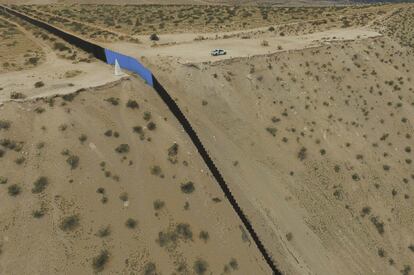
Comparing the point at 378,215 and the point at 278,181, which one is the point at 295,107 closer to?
the point at 278,181

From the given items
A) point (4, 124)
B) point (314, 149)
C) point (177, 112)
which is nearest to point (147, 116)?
point (177, 112)

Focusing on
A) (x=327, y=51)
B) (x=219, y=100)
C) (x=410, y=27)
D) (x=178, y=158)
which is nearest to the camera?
(x=178, y=158)

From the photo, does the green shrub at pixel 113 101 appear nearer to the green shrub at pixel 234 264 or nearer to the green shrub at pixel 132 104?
the green shrub at pixel 132 104

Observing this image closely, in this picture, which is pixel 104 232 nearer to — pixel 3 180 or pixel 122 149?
pixel 122 149

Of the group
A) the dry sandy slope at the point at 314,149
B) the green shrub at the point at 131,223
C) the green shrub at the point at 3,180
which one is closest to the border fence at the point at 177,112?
the dry sandy slope at the point at 314,149

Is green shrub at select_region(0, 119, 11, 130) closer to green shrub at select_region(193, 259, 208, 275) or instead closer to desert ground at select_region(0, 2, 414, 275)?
desert ground at select_region(0, 2, 414, 275)

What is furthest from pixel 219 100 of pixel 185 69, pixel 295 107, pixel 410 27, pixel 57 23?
pixel 410 27
